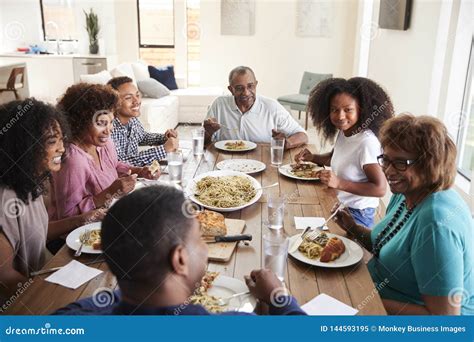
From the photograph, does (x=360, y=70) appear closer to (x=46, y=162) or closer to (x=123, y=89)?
(x=123, y=89)

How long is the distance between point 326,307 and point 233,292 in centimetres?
24

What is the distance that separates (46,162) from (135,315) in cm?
88

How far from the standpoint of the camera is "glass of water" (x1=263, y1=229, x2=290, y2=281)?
1.26 m

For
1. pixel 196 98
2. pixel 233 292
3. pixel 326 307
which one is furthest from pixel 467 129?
pixel 196 98

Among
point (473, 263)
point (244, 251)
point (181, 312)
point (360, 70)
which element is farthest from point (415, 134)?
point (360, 70)

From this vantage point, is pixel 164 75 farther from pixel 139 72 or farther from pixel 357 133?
pixel 357 133

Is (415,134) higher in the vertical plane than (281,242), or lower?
higher

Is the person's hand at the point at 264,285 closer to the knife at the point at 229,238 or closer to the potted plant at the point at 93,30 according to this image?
the knife at the point at 229,238

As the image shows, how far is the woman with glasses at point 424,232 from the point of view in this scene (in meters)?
1.21

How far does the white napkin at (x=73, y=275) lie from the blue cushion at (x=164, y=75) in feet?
18.0

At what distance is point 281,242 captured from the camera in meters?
1.26

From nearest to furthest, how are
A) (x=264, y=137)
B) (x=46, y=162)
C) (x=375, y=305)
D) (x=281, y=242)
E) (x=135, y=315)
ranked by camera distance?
(x=135, y=315), (x=375, y=305), (x=281, y=242), (x=46, y=162), (x=264, y=137)

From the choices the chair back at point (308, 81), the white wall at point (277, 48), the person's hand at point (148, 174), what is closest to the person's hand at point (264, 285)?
the person's hand at point (148, 174)

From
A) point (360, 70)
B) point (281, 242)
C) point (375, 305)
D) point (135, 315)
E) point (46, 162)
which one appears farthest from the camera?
point (360, 70)
